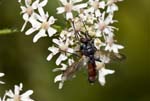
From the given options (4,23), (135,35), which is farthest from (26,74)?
(135,35)

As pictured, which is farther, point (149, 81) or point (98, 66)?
point (149, 81)

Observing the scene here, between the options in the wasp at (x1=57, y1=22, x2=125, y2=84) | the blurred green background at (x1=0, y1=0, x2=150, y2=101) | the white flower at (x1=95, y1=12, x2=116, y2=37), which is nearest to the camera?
the wasp at (x1=57, y1=22, x2=125, y2=84)

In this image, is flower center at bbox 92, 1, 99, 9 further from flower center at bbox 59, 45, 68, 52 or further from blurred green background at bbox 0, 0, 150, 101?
blurred green background at bbox 0, 0, 150, 101

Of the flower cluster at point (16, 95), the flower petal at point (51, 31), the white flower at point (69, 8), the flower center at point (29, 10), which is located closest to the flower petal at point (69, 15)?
the white flower at point (69, 8)

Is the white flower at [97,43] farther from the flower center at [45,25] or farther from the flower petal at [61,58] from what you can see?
the flower center at [45,25]

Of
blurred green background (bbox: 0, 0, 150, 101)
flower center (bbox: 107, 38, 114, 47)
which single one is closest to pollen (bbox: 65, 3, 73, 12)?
flower center (bbox: 107, 38, 114, 47)

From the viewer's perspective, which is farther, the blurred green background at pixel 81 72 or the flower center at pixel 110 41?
the blurred green background at pixel 81 72

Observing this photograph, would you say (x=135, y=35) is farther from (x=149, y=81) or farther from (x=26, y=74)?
(x=26, y=74)

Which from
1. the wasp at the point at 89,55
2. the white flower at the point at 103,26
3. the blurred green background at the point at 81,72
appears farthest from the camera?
the blurred green background at the point at 81,72

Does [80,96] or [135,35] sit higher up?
[135,35]
